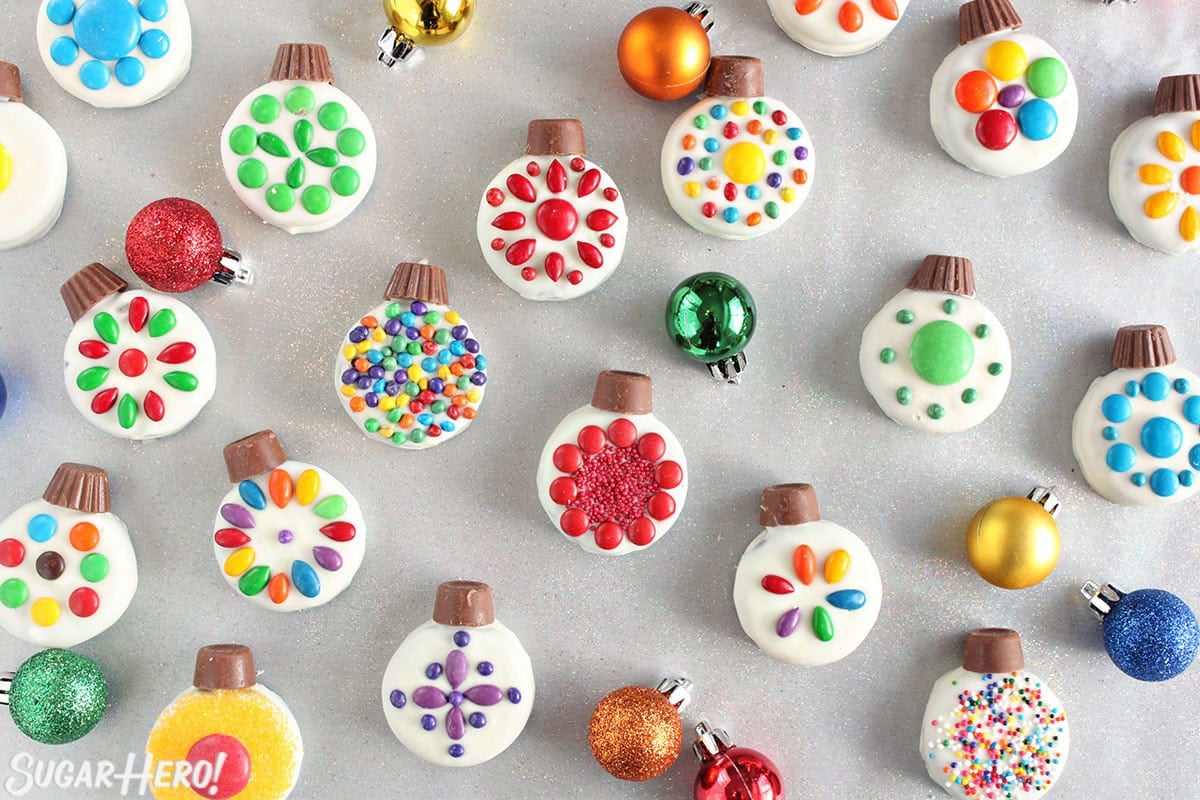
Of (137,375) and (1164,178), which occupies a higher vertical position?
(1164,178)

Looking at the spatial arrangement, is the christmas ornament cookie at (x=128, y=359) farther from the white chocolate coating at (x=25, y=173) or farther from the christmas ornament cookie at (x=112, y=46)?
the christmas ornament cookie at (x=112, y=46)

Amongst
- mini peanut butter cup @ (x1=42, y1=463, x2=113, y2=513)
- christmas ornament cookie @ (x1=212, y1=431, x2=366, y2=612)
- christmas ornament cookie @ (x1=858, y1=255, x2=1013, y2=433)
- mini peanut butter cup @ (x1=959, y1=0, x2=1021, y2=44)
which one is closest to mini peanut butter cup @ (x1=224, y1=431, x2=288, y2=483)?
christmas ornament cookie @ (x1=212, y1=431, x2=366, y2=612)

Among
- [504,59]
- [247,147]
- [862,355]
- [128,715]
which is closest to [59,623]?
[128,715]

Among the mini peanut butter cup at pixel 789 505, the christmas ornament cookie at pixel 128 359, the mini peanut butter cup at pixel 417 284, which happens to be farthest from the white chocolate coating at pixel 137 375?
the mini peanut butter cup at pixel 789 505

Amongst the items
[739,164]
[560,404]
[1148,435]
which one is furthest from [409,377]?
[1148,435]

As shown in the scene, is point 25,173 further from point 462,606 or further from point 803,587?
point 803,587

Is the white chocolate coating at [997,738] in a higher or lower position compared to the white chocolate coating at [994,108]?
lower

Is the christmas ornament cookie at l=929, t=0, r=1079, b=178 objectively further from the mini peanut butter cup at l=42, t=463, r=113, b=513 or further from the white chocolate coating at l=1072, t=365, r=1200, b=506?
the mini peanut butter cup at l=42, t=463, r=113, b=513
